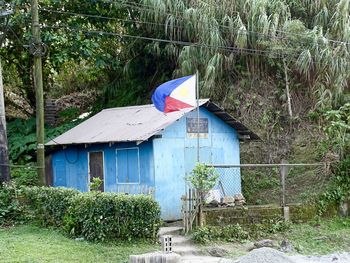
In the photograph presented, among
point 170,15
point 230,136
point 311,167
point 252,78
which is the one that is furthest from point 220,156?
point 170,15

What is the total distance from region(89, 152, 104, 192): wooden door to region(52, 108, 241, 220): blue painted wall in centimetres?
17

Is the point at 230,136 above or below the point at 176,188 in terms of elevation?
above

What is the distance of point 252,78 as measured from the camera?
1678 cm

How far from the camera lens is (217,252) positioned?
1001cm

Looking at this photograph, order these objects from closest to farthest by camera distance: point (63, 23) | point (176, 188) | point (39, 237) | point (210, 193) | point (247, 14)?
point (39, 237) < point (210, 193) < point (176, 188) < point (247, 14) < point (63, 23)

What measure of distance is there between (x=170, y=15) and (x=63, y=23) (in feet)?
13.4

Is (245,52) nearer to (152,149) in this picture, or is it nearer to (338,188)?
(338,188)

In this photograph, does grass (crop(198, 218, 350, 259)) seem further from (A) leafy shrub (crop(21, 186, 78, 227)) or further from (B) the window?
(A) leafy shrub (crop(21, 186, 78, 227))

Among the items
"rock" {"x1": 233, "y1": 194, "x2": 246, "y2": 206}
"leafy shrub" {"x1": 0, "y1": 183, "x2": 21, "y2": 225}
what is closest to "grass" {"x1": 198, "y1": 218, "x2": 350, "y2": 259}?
"rock" {"x1": 233, "y1": 194, "x2": 246, "y2": 206}

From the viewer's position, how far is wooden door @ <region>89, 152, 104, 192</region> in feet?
44.7

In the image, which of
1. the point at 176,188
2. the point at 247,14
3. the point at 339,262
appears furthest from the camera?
the point at 247,14

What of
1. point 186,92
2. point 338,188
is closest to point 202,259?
point 186,92

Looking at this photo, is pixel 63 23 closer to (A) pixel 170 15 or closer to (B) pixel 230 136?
(A) pixel 170 15

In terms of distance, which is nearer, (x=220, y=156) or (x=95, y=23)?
(x=220, y=156)
